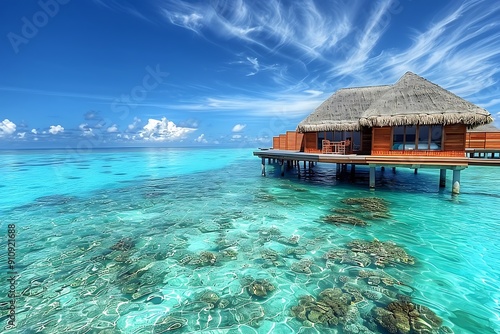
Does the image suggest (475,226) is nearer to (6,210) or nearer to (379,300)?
(379,300)

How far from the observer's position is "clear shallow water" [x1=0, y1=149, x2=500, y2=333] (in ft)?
15.9

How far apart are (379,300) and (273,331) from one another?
2.35 meters

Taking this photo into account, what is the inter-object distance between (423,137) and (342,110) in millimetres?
5749

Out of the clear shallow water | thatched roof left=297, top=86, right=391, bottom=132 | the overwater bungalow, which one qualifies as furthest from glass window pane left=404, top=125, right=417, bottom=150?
the clear shallow water

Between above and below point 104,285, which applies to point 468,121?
above

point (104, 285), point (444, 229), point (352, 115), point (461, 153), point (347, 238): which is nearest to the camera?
point (104, 285)

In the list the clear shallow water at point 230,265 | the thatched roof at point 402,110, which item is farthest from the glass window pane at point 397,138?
the clear shallow water at point 230,265

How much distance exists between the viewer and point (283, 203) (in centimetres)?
1331

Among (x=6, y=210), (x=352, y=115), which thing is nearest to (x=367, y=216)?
(x=352, y=115)

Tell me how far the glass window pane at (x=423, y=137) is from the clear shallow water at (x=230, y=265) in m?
3.05

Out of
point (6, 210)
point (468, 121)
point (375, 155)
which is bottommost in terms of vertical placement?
point (6, 210)

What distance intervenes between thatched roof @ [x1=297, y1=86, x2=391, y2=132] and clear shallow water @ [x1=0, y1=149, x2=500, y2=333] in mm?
6350

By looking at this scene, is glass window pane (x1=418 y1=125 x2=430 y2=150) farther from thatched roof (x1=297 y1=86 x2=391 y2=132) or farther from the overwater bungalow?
thatched roof (x1=297 y1=86 x2=391 y2=132)

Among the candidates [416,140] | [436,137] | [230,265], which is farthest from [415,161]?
[230,265]
